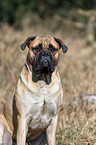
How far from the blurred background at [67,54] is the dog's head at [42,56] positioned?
3.42 feet

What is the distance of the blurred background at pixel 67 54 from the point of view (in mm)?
3949

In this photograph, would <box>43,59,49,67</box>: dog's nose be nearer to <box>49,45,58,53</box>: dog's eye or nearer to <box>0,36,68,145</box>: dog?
<box>0,36,68,145</box>: dog

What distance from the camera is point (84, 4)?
11352 mm

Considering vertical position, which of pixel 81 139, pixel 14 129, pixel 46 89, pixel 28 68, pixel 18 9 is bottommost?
pixel 81 139

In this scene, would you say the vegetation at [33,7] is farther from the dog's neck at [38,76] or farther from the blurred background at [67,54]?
the dog's neck at [38,76]

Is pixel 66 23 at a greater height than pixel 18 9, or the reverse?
pixel 18 9

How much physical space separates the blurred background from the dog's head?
1.04 m

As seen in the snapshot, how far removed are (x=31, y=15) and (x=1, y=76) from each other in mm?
6307

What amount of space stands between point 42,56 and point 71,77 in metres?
3.98

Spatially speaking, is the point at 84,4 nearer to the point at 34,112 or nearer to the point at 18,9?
the point at 18,9

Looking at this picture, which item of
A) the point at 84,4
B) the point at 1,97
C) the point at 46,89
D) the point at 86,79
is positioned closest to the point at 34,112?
the point at 46,89

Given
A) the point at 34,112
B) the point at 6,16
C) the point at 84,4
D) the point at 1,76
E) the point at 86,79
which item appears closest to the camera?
the point at 34,112

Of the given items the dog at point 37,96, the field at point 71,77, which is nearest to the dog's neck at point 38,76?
the dog at point 37,96

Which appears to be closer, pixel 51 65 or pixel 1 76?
pixel 51 65
